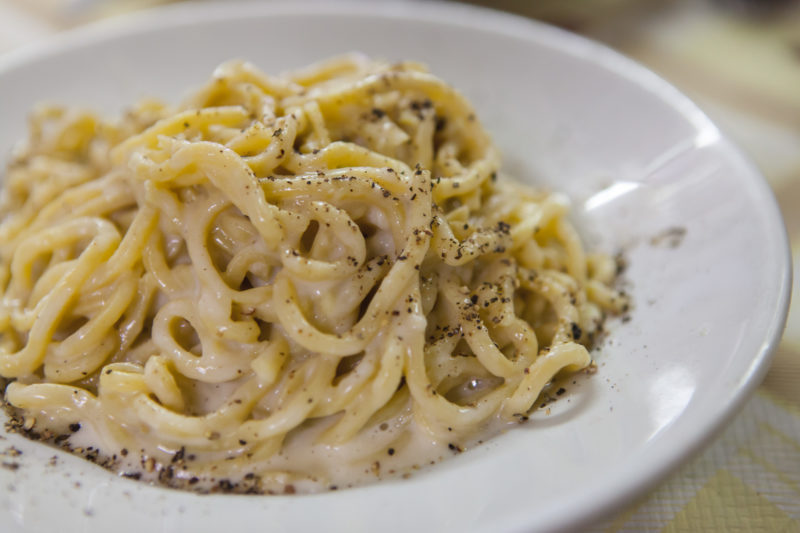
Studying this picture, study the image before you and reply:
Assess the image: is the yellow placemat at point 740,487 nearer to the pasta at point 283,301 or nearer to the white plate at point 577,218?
the white plate at point 577,218

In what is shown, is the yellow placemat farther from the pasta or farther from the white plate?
the pasta

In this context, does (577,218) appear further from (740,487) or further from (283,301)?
(283,301)

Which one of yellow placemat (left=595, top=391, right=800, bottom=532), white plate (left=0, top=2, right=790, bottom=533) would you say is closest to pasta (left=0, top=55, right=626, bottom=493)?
white plate (left=0, top=2, right=790, bottom=533)

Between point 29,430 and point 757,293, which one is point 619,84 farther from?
point 29,430

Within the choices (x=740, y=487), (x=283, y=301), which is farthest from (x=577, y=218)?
(x=283, y=301)

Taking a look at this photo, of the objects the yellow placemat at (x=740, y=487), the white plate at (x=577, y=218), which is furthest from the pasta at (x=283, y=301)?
the yellow placemat at (x=740, y=487)
